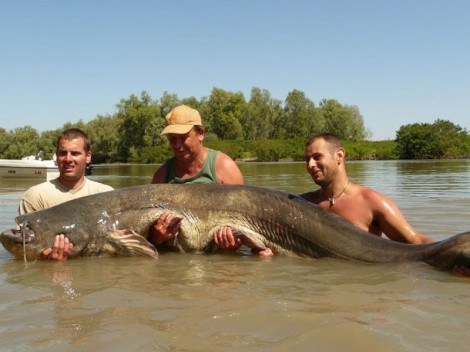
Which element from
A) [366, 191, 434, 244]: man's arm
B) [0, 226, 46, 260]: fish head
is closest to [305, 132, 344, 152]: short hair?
[366, 191, 434, 244]: man's arm

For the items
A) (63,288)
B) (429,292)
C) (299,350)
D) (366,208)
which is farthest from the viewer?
(366,208)

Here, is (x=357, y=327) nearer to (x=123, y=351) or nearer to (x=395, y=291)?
(x=395, y=291)

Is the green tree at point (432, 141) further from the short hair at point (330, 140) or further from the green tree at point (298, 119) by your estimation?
the short hair at point (330, 140)

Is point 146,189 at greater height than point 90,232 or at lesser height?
greater

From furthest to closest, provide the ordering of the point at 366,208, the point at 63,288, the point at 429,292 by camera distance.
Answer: the point at 366,208 < the point at 63,288 < the point at 429,292

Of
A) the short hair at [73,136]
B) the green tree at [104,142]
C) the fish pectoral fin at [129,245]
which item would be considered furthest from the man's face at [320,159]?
the green tree at [104,142]

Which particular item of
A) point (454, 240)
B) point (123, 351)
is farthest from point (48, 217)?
point (454, 240)

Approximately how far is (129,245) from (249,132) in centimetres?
7233

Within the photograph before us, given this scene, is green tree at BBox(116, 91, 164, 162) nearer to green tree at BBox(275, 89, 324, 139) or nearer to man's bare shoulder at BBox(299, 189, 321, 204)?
green tree at BBox(275, 89, 324, 139)

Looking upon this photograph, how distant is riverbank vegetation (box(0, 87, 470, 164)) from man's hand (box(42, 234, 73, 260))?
5081 centimetres

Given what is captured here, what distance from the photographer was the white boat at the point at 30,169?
21828 mm

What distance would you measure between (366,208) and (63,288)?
9.08 ft

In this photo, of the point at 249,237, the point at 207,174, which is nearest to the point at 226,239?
the point at 249,237

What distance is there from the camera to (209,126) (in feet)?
235
